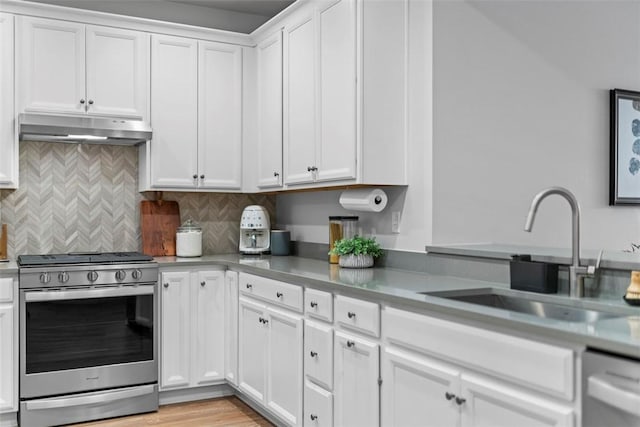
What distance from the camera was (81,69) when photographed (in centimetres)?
396

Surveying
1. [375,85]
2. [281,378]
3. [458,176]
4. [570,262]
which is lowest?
[281,378]

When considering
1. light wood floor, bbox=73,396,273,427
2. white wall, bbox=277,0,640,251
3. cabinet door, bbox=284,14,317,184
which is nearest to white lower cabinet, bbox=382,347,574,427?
white wall, bbox=277,0,640,251

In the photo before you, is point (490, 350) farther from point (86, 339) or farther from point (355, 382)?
point (86, 339)

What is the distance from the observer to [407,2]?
130 inches

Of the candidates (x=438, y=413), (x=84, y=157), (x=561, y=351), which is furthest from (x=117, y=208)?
(x=561, y=351)

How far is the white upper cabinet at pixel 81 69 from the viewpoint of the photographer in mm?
3826

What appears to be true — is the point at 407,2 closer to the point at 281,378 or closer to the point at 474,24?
the point at 474,24

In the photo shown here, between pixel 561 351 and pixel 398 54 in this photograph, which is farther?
pixel 398 54

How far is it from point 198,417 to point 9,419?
1.04 meters

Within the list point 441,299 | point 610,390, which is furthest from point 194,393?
point 610,390

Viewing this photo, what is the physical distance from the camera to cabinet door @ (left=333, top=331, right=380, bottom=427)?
247 centimetres

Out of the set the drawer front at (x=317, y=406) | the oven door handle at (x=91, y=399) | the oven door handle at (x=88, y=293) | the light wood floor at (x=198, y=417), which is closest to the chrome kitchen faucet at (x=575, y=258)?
the drawer front at (x=317, y=406)

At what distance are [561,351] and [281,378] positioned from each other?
73.4 inches

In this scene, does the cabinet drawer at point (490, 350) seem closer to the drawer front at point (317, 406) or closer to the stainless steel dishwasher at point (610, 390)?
the stainless steel dishwasher at point (610, 390)
